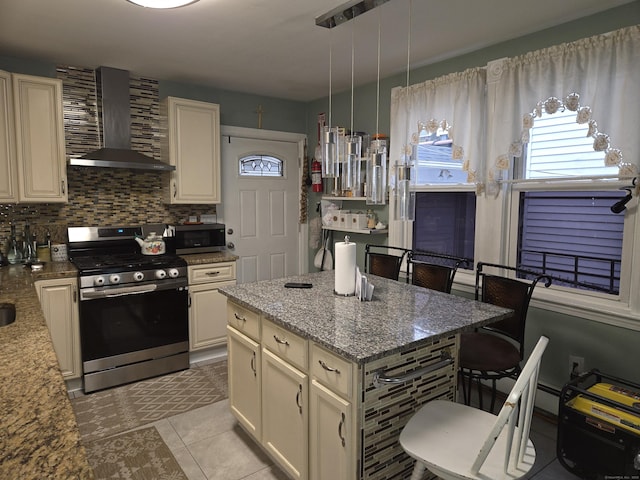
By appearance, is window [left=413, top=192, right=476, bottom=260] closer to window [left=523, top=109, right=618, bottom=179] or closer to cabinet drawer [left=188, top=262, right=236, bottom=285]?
window [left=523, top=109, right=618, bottom=179]

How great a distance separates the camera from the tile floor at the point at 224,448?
2209mm

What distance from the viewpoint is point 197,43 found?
2889mm

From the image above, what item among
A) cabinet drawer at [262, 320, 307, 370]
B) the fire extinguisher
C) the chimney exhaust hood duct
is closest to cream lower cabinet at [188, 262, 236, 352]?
the chimney exhaust hood duct

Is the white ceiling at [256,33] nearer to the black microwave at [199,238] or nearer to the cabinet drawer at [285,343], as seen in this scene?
the black microwave at [199,238]

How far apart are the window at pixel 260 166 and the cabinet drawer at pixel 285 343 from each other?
263 centimetres

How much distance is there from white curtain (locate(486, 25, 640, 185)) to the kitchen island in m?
1.17

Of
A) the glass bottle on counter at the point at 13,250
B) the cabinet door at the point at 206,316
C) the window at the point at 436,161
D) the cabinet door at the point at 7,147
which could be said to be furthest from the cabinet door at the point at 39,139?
the window at the point at 436,161

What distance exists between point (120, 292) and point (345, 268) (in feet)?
6.09

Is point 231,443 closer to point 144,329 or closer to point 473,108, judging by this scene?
point 144,329

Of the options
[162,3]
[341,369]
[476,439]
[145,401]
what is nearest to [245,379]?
[341,369]

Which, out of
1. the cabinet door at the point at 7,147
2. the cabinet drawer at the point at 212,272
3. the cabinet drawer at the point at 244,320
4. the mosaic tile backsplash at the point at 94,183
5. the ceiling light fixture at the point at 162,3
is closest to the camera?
the ceiling light fixture at the point at 162,3

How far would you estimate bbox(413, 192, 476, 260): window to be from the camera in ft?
10.8

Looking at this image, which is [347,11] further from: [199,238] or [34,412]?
[199,238]

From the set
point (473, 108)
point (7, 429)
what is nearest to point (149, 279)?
point (7, 429)
